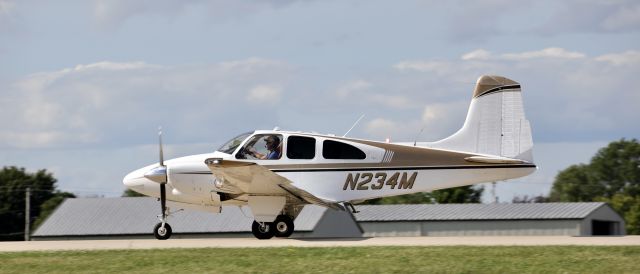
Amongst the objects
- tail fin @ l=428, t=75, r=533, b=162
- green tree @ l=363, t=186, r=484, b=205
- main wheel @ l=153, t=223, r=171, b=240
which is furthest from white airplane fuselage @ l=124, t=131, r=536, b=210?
green tree @ l=363, t=186, r=484, b=205

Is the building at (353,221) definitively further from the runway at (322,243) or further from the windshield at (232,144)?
the runway at (322,243)

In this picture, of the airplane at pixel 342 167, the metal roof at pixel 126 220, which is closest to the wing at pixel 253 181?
the airplane at pixel 342 167

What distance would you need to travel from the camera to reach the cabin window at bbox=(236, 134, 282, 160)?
21016mm

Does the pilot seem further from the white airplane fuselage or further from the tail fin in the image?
the tail fin

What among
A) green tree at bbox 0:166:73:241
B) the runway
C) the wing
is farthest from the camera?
green tree at bbox 0:166:73:241

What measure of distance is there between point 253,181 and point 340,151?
200 cm

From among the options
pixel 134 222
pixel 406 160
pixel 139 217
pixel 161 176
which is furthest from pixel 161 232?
pixel 139 217

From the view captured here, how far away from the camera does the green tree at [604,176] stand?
92188 millimetres

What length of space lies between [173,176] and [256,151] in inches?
69.1

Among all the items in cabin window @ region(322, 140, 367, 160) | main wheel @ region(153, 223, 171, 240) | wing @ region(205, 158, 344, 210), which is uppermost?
cabin window @ region(322, 140, 367, 160)

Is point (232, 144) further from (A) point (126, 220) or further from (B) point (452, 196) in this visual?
(B) point (452, 196)

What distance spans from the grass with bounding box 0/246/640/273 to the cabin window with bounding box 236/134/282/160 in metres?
3.82

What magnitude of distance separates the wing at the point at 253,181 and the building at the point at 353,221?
18.0m

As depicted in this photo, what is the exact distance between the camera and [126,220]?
137 feet
